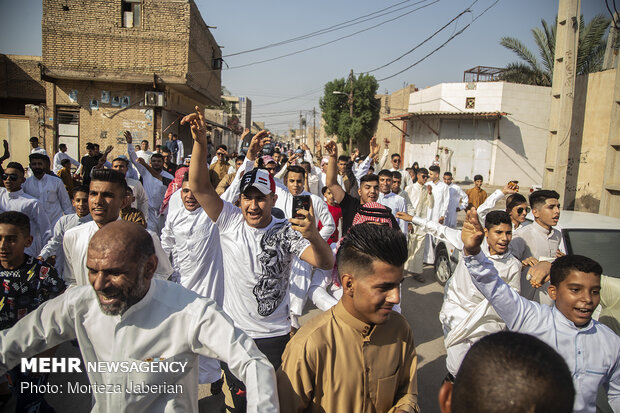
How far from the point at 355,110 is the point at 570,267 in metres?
40.2

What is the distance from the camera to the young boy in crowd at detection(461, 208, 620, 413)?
231 cm

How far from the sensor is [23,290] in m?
2.99

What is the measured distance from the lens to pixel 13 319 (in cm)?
297

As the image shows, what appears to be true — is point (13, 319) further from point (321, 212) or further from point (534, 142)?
point (534, 142)

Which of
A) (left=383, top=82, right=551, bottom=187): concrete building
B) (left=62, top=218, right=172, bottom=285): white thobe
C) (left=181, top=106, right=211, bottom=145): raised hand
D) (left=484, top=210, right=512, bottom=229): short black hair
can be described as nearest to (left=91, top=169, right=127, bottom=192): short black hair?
(left=62, top=218, right=172, bottom=285): white thobe

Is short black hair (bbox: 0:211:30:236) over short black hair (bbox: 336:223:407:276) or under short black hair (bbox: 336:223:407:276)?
under

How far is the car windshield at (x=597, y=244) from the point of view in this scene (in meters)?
4.26

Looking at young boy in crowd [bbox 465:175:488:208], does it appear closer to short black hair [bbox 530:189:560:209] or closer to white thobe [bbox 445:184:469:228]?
white thobe [bbox 445:184:469:228]

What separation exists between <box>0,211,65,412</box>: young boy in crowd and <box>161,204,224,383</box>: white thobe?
1.20m

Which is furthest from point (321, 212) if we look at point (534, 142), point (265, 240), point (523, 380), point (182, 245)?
point (534, 142)

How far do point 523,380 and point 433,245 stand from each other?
761 centimetres

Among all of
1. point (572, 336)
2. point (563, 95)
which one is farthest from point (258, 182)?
point (563, 95)

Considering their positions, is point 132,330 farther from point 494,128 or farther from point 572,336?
point 494,128

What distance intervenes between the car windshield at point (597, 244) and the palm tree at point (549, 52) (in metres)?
17.8
